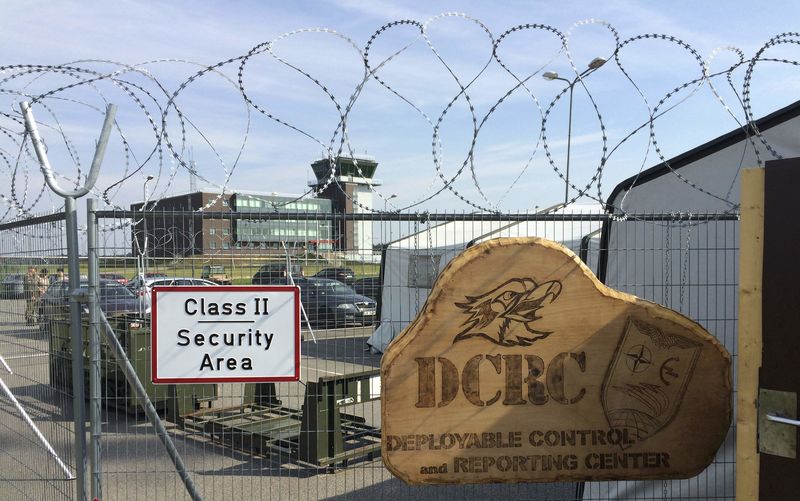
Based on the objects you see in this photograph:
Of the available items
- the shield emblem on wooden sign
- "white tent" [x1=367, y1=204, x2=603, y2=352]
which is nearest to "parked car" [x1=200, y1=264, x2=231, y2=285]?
"white tent" [x1=367, y1=204, x2=603, y2=352]

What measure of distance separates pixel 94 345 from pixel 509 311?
8.17 feet

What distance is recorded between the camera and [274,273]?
13.3ft

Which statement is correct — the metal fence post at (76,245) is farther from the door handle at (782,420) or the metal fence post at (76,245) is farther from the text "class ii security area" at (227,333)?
the door handle at (782,420)

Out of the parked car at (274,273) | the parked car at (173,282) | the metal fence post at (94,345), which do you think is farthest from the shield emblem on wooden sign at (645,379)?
the metal fence post at (94,345)

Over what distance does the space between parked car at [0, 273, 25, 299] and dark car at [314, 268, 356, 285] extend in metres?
2.10

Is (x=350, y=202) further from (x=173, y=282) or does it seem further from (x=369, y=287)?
(x=173, y=282)

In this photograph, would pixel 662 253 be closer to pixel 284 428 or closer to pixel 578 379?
pixel 578 379

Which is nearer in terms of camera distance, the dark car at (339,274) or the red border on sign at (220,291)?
the red border on sign at (220,291)

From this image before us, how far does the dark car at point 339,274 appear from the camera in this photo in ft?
13.8

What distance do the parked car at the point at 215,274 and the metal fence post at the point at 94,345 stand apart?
→ 24.6 inches

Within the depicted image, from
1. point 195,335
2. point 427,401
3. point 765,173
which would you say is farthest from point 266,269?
point 765,173

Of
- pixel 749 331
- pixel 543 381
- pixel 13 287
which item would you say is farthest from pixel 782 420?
pixel 13 287

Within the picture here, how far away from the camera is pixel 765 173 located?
130 inches

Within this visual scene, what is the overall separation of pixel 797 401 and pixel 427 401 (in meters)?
1.91
